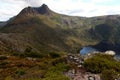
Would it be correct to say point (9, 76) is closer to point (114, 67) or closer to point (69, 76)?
point (69, 76)

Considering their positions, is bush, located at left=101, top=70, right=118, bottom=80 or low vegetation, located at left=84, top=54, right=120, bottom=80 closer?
bush, located at left=101, top=70, right=118, bottom=80

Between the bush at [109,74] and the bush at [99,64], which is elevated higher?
the bush at [99,64]

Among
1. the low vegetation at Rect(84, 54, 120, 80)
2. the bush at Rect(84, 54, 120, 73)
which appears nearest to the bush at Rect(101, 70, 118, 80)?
the low vegetation at Rect(84, 54, 120, 80)

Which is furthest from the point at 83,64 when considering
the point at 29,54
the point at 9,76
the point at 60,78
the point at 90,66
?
the point at 29,54

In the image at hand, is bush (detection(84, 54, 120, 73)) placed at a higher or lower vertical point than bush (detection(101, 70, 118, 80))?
higher

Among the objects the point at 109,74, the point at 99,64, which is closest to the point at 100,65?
the point at 99,64

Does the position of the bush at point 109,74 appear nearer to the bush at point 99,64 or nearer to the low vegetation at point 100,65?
the low vegetation at point 100,65

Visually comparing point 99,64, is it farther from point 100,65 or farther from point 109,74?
point 109,74

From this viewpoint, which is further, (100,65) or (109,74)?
(100,65)

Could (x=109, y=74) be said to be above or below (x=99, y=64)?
below

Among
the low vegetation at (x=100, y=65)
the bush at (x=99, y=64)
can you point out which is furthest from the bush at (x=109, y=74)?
the bush at (x=99, y=64)

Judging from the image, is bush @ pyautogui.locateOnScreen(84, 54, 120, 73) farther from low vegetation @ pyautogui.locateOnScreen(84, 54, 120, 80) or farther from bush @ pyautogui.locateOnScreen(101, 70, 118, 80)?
bush @ pyautogui.locateOnScreen(101, 70, 118, 80)
